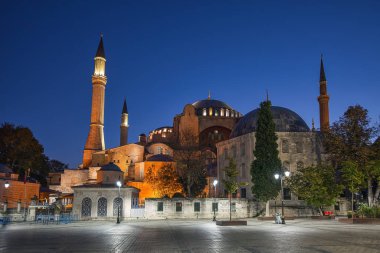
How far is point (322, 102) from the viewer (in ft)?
157

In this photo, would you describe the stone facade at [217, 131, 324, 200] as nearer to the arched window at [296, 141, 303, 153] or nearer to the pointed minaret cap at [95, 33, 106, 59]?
the arched window at [296, 141, 303, 153]

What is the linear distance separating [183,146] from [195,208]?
16.2m

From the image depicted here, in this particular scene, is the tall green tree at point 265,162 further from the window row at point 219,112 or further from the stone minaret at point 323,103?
the window row at point 219,112

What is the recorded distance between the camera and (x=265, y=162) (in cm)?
3088

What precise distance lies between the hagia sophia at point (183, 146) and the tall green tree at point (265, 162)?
4.72 meters

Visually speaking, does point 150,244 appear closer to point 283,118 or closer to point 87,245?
point 87,245

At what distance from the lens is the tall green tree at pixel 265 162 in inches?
1204

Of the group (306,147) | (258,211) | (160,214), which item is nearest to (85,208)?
(160,214)

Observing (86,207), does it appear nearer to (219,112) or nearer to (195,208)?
(195,208)

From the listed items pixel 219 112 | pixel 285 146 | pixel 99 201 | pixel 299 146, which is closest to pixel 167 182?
pixel 99 201

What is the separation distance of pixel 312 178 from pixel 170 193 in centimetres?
1906

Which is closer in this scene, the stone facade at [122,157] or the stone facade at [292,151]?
the stone facade at [292,151]

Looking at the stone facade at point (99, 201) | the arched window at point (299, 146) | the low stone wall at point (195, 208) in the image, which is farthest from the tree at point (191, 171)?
the arched window at point (299, 146)

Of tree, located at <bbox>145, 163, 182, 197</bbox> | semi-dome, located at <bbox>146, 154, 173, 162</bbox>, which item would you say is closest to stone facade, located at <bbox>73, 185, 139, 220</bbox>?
tree, located at <bbox>145, 163, 182, 197</bbox>
